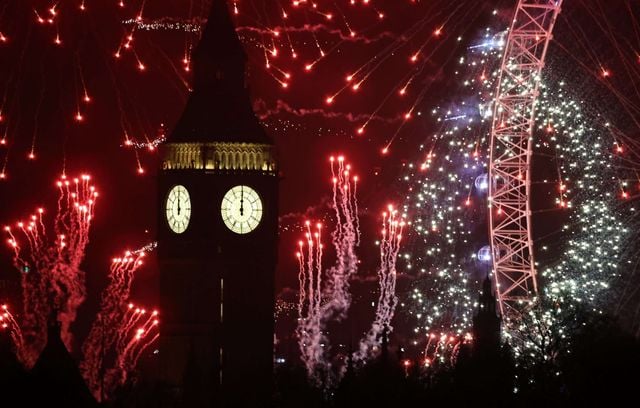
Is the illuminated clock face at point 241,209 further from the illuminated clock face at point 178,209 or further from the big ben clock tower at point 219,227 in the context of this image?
the illuminated clock face at point 178,209

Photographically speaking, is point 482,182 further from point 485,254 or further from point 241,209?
point 241,209

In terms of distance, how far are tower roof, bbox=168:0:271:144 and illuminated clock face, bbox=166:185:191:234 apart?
6.69 ft

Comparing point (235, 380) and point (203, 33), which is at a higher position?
point (203, 33)

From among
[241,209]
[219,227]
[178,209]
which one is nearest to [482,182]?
[241,209]

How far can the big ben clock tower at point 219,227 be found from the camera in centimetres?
17350

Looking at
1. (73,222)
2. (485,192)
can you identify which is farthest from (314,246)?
(73,222)

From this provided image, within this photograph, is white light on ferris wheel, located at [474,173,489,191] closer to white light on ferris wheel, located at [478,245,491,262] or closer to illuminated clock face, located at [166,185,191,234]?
white light on ferris wheel, located at [478,245,491,262]

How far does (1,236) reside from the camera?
17925 centimetres

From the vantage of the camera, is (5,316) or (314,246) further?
(314,246)

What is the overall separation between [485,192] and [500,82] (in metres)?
12.8

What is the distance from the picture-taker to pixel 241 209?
174m

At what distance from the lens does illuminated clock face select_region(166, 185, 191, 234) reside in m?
174

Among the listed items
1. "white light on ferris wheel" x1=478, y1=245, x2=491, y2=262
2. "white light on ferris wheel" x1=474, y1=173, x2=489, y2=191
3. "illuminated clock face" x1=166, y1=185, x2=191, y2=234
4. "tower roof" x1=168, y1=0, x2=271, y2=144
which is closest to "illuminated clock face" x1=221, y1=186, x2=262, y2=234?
"illuminated clock face" x1=166, y1=185, x2=191, y2=234

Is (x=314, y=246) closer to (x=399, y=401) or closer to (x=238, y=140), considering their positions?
(x=238, y=140)
